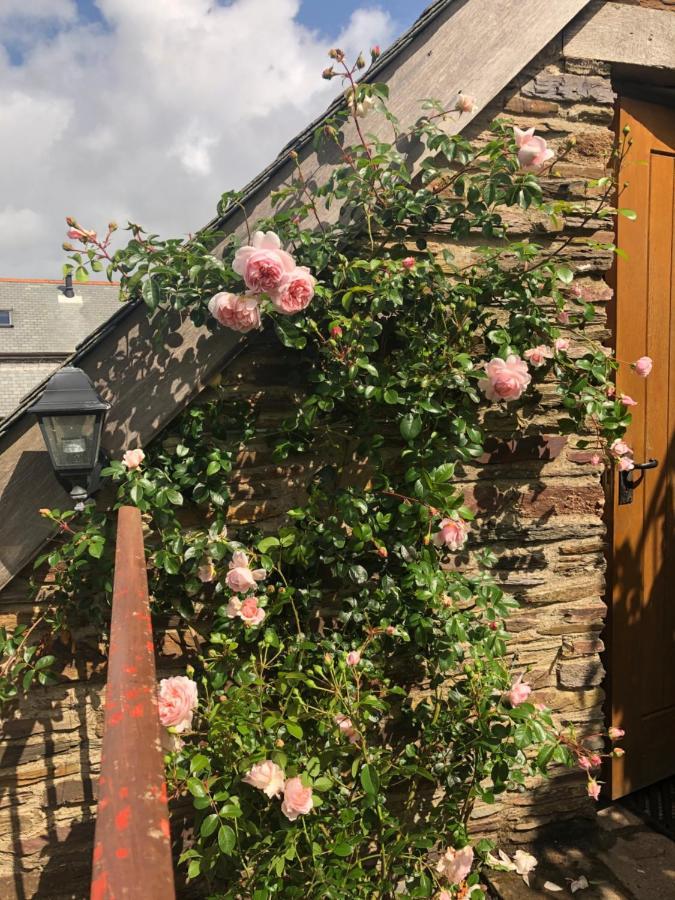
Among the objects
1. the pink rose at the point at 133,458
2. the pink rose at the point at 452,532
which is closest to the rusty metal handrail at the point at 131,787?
the pink rose at the point at 133,458

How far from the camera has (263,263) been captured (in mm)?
1733

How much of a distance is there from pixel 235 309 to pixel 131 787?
1.43 m

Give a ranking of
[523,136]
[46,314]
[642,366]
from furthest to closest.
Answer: [46,314] → [642,366] → [523,136]

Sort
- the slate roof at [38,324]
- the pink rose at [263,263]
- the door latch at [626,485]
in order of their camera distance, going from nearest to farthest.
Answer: the pink rose at [263,263] → the door latch at [626,485] → the slate roof at [38,324]

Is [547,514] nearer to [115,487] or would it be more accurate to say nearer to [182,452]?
[182,452]

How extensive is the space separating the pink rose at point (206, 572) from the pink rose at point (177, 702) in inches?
12.2

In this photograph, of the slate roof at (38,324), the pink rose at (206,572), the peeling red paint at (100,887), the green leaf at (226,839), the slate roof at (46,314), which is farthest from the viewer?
the slate roof at (46,314)

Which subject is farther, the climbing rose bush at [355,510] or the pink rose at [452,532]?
the pink rose at [452,532]

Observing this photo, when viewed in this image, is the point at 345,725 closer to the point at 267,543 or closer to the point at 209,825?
the point at 209,825

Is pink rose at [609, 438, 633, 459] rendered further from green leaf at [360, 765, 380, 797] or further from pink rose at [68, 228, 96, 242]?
pink rose at [68, 228, 96, 242]

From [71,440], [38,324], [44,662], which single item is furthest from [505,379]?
[38,324]

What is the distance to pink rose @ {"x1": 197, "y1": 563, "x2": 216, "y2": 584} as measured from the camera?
195 cm

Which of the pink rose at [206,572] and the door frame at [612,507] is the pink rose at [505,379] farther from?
the pink rose at [206,572]

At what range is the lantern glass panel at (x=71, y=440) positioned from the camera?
1.79 metres
